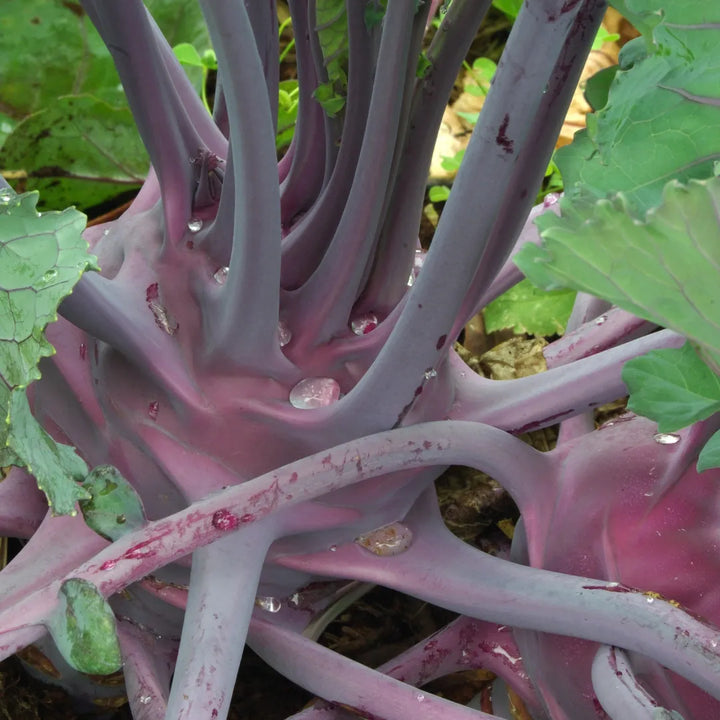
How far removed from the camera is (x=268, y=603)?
2.28 ft

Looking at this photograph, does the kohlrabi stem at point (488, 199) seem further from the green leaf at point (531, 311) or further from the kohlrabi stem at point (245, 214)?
the green leaf at point (531, 311)

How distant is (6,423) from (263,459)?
0.20 metres

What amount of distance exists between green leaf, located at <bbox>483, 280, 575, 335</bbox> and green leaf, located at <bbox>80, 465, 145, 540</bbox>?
571mm

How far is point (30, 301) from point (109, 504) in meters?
0.14

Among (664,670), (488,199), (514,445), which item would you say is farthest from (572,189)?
(664,670)

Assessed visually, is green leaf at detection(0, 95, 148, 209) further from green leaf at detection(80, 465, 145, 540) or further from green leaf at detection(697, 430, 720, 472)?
green leaf at detection(697, 430, 720, 472)

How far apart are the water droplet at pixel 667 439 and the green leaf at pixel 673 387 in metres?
0.16

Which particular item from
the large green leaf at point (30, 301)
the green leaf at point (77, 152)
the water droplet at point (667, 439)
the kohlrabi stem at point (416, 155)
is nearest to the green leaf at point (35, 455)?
the large green leaf at point (30, 301)

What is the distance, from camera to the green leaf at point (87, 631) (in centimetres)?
47

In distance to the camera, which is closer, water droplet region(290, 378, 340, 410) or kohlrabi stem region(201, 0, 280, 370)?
kohlrabi stem region(201, 0, 280, 370)

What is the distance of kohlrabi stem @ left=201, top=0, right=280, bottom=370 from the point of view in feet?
1.59

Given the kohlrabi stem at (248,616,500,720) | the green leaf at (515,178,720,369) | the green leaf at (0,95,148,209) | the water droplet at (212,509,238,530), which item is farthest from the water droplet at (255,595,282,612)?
the green leaf at (0,95,148,209)

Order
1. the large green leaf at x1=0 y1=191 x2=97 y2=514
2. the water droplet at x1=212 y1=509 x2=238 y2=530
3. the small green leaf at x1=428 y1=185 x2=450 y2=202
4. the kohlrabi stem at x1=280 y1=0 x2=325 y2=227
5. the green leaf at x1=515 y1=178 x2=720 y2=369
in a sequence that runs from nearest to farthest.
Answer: the green leaf at x1=515 y1=178 x2=720 y2=369 → the large green leaf at x1=0 y1=191 x2=97 y2=514 → the water droplet at x1=212 y1=509 x2=238 y2=530 → the kohlrabi stem at x1=280 y1=0 x2=325 y2=227 → the small green leaf at x1=428 y1=185 x2=450 y2=202

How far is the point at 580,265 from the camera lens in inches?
14.8
